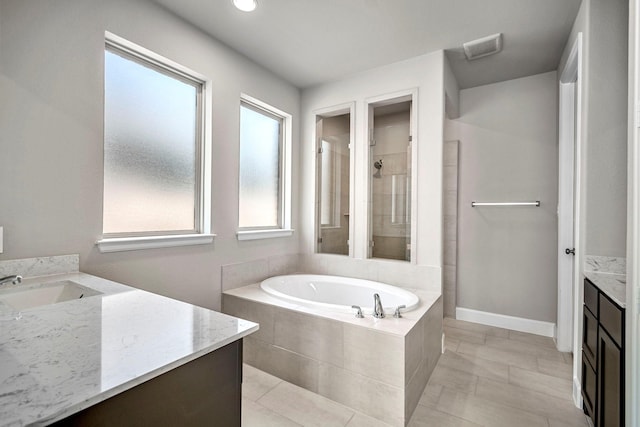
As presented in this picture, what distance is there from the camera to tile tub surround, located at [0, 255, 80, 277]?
1.42m

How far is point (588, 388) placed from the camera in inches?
65.5

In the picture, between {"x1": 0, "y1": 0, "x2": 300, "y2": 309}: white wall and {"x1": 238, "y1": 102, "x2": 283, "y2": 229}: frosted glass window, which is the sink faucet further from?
{"x1": 238, "y1": 102, "x2": 283, "y2": 229}: frosted glass window

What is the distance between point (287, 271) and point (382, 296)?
43.3 inches

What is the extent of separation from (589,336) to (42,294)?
9.00 feet

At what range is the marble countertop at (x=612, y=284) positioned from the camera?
50.9 inches

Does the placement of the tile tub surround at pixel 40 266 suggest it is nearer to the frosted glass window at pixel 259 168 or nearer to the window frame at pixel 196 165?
the window frame at pixel 196 165

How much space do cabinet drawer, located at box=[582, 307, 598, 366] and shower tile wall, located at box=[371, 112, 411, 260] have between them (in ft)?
4.34

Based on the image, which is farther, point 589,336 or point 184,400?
point 589,336

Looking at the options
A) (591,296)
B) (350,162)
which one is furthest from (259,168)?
(591,296)

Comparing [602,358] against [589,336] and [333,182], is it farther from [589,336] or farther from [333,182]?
[333,182]

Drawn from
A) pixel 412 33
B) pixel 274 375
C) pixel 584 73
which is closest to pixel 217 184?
pixel 274 375

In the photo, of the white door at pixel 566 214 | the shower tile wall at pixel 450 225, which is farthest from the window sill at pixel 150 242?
the white door at pixel 566 214

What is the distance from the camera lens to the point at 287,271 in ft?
10.7

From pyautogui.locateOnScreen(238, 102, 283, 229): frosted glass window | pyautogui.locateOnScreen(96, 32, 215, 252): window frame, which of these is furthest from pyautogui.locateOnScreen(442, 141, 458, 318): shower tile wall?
pyautogui.locateOnScreen(96, 32, 215, 252): window frame
